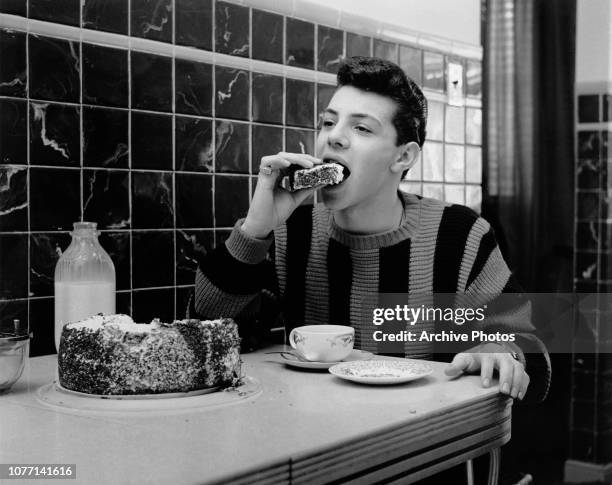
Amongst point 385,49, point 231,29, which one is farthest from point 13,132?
point 385,49

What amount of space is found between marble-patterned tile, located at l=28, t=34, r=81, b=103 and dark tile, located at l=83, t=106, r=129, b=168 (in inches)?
2.1

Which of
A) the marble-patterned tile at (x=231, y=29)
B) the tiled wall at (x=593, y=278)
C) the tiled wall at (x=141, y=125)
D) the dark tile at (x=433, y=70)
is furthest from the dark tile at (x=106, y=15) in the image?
the tiled wall at (x=593, y=278)

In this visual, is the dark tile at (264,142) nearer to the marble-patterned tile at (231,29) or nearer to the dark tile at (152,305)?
the marble-patterned tile at (231,29)

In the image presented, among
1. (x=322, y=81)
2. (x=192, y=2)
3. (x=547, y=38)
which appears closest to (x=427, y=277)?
(x=322, y=81)

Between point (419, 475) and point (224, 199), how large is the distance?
99cm

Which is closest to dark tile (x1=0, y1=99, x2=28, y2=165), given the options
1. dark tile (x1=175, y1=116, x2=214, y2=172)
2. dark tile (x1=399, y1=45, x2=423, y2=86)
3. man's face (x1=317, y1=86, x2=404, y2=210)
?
dark tile (x1=175, y1=116, x2=214, y2=172)

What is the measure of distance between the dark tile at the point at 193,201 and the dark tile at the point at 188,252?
0.02 metres

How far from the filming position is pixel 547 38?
2.71m

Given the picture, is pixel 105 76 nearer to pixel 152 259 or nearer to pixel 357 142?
pixel 152 259

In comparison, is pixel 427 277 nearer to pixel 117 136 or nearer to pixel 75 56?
pixel 117 136

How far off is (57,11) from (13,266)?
0.51 meters

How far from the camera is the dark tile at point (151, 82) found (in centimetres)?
163

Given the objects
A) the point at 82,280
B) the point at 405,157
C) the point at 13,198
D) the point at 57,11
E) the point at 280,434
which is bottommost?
Answer: the point at 280,434

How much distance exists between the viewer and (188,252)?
5.77 ft
